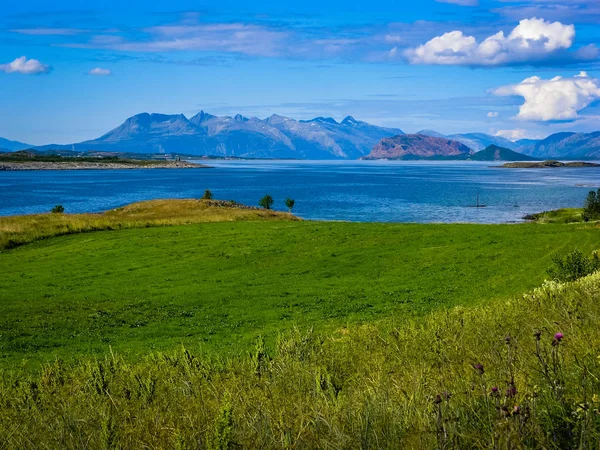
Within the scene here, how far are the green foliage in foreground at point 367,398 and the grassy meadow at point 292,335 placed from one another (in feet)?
0.12

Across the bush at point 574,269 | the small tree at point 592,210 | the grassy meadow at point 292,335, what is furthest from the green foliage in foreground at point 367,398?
the small tree at point 592,210

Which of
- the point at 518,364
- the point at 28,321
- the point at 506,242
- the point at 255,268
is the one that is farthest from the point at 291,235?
the point at 518,364

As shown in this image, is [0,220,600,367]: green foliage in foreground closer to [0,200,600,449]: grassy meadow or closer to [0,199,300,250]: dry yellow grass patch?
[0,200,600,449]: grassy meadow

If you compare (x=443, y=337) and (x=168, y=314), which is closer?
(x=443, y=337)

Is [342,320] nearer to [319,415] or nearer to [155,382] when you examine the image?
[155,382]

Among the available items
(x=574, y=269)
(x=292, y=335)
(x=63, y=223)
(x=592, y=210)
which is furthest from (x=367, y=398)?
(x=592, y=210)

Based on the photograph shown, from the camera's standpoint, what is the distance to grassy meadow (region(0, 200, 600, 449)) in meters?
5.23

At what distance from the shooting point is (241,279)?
26.4 meters

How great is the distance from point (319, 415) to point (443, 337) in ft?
13.7

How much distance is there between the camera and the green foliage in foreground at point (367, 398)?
4746 millimetres

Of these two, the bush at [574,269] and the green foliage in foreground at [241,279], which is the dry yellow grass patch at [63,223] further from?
the bush at [574,269]

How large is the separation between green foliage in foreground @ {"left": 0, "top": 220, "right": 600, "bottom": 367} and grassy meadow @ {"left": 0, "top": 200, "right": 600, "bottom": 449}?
136mm

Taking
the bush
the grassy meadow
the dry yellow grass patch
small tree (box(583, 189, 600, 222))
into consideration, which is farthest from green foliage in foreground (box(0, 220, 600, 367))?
small tree (box(583, 189, 600, 222))

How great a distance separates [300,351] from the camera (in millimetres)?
9859
